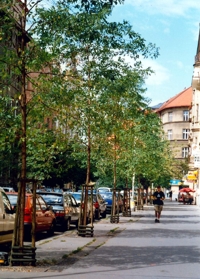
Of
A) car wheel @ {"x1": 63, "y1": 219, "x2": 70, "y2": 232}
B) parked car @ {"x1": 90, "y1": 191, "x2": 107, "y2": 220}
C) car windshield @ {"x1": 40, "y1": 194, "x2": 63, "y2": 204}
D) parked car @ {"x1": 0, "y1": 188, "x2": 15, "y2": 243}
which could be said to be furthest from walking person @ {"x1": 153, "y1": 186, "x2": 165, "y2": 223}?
parked car @ {"x1": 0, "y1": 188, "x2": 15, "y2": 243}

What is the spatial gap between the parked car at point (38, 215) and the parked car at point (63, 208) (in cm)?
233

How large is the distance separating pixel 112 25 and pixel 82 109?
6.03 m

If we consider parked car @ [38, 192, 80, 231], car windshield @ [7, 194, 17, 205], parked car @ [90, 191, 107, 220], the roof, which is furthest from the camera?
the roof

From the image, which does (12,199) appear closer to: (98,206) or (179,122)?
(98,206)

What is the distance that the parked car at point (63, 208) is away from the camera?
2678 cm

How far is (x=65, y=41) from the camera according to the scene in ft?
53.7

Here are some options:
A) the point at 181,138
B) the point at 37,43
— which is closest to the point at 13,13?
the point at 37,43

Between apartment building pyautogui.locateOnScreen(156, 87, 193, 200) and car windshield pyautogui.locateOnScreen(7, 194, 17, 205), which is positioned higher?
apartment building pyautogui.locateOnScreen(156, 87, 193, 200)

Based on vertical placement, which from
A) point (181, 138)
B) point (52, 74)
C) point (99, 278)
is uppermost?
point (181, 138)

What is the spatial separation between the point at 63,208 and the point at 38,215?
4.83 m

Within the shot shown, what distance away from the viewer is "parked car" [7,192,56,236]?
21.5 meters

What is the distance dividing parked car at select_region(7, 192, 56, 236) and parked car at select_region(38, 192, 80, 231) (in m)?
2.33

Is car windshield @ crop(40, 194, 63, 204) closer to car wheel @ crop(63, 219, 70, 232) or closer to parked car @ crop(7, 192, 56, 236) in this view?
car wheel @ crop(63, 219, 70, 232)

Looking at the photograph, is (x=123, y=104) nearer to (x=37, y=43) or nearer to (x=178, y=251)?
(x=178, y=251)
